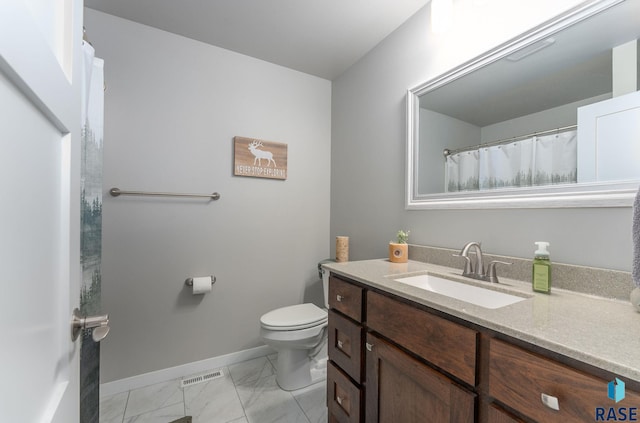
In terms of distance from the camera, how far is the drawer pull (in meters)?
0.54

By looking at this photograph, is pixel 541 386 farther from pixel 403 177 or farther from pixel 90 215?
pixel 90 215

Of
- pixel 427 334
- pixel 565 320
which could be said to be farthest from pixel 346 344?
pixel 565 320

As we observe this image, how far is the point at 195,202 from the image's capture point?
1.87m

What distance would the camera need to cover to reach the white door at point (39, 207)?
30 cm

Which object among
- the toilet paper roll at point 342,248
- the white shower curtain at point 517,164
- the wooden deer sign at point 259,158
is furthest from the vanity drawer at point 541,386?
the wooden deer sign at point 259,158

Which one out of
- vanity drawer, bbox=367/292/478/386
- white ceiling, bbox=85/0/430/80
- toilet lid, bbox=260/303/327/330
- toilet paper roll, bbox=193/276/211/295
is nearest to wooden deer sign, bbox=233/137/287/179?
white ceiling, bbox=85/0/430/80

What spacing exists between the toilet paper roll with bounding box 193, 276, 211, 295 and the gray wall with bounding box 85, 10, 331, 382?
0.30 feet

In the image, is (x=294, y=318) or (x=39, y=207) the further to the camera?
(x=294, y=318)

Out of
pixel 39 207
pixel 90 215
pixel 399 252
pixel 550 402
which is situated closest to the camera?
pixel 39 207

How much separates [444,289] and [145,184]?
1886 millimetres

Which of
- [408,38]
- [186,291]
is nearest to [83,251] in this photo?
[186,291]

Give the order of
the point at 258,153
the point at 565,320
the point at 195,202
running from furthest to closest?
the point at 258,153, the point at 195,202, the point at 565,320

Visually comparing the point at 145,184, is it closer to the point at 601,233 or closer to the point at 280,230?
the point at 280,230

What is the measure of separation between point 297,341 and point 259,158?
135 cm
